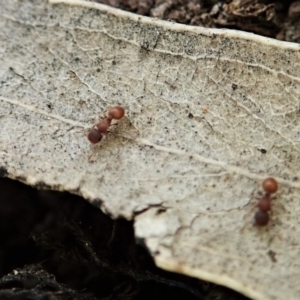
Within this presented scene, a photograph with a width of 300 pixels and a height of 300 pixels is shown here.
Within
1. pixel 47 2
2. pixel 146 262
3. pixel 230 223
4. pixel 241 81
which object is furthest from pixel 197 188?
pixel 47 2

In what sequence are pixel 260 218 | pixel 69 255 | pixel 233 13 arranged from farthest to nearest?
pixel 233 13 → pixel 69 255 → pixel 260 218

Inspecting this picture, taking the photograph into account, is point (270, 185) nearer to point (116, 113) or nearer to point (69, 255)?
point (116, 113)

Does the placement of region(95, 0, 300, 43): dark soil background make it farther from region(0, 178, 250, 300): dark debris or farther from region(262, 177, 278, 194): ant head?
region(0, 178, 250, 300): dark debris

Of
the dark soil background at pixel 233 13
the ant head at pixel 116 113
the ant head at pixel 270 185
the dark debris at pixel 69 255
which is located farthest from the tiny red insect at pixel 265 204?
the dark soil background at pixel 233 13

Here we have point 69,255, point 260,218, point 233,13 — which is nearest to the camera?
point 260,218

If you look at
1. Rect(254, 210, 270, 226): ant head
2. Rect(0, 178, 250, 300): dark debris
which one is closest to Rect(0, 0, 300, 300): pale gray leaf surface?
Rect(254, 210, 270, 226): ant head

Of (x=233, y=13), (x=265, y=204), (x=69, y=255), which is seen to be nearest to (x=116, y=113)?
(x=69, y=255)

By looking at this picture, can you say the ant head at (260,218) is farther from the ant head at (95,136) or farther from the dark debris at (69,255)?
the ant head at (95,136)
